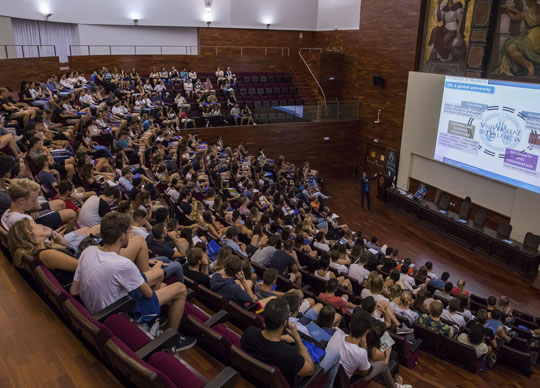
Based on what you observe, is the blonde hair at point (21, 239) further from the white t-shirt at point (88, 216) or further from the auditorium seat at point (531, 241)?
the auditorium seat at point (531, 241)

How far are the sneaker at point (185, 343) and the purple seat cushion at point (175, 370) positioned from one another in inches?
21.3

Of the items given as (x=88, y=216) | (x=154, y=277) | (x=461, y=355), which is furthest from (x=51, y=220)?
(x=461, y=355)

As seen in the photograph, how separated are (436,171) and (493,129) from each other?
98.1 inches

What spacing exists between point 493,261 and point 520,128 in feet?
9.98

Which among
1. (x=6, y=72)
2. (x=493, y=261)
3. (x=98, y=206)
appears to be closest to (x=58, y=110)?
(x=6, y=72)

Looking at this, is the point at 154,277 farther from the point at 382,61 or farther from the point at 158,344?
the point at 382,61

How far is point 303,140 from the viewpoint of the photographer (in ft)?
51.2

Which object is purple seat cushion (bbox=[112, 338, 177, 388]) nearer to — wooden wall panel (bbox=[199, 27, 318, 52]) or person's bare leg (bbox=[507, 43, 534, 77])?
person's bare leg (bbox=[507, 43, 534, 77])

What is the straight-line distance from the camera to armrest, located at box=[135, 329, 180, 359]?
2240 millimetres

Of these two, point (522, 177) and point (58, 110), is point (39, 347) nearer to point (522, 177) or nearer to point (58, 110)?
point (58, 110)

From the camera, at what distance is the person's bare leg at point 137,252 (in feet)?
9.44

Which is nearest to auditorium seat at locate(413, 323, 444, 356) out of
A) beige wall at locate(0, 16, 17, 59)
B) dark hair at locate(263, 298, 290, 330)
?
dark hair at locate(263, 298, 290, 330)

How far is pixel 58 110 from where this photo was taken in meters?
8.66

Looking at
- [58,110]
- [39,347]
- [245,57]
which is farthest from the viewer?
[245,57]
